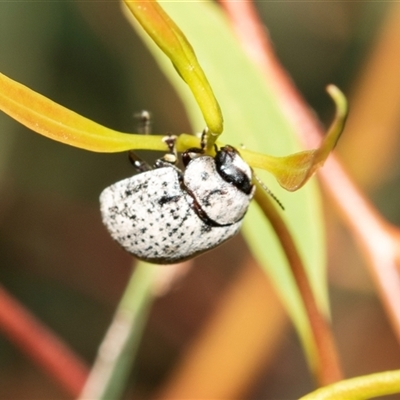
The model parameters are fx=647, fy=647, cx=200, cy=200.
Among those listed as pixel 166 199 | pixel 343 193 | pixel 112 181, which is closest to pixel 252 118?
pixel 343 193

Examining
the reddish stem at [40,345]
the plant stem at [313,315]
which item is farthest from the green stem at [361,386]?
the reddish stem at [40,345]

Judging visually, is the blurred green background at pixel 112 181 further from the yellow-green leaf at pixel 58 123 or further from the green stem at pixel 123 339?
the yellow-green leaf at pixel 58 123

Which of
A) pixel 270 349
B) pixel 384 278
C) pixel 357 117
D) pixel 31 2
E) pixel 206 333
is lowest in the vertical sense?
pixel 270 349

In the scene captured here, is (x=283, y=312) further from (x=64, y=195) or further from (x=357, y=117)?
(x=64, y=195)

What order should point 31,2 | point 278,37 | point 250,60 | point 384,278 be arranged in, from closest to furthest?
1. point 384,278
2. point 250,60
3. point 31,2
4. point 278,37

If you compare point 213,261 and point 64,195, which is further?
point 213,261

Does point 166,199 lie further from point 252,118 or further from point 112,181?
point 112,181

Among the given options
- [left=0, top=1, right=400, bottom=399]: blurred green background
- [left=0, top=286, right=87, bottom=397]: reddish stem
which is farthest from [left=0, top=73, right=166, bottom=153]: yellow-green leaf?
[left=0, top=1, right=400, bottom=399]: blurred green background

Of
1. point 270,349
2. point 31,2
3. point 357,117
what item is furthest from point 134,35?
point 270,349
